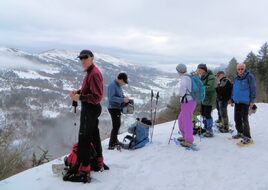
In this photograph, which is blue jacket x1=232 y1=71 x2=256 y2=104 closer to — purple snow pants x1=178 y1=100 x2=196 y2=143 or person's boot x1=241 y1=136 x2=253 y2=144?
person's boot x1=241 y1=136 x2=253 y2=144

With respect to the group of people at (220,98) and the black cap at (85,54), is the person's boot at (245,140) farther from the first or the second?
the black cap at (85,54)

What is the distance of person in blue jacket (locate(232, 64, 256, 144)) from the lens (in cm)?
984

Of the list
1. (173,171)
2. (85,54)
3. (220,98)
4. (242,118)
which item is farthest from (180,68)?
(85,54)

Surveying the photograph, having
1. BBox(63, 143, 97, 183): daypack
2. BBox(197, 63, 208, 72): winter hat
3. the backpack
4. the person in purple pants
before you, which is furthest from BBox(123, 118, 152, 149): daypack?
BBox(63, 143, 97, 183): daypack

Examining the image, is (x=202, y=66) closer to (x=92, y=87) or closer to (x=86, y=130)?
(x=92, y=87)

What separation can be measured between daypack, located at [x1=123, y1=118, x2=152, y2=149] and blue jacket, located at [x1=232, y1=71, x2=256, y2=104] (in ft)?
8.52

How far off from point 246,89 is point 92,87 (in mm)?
4878

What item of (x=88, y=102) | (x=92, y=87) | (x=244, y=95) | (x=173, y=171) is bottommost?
(x=173, y=171)

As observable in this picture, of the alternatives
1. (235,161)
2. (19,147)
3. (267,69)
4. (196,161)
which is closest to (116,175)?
(196,161)

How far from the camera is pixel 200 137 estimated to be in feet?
35.6

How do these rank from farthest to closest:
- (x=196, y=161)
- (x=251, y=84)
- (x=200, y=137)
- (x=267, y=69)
A: 1. (x=267, y=69)
2. (x=200, y=137)
3. (x=251, y=84)
4. (x=196, y=161)

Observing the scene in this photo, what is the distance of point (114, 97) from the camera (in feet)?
29.6

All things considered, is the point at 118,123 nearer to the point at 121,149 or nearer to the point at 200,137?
the point at 121,149

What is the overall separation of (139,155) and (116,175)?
61.6 inches
